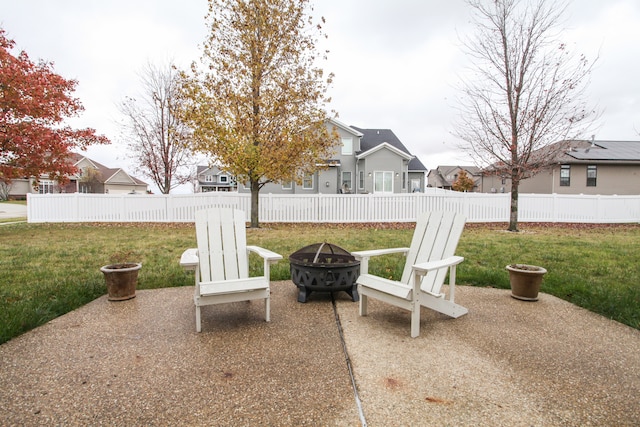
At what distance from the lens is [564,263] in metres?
6.22

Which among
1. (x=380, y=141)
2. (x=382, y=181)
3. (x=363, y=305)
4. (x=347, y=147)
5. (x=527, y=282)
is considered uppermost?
(x=380, y=141)

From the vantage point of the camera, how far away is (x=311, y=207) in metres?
14.1

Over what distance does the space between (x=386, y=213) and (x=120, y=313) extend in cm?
1143

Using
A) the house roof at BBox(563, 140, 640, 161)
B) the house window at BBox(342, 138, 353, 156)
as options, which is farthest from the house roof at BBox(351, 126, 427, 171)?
the house roof at BBox(563, 140, 640, 161)

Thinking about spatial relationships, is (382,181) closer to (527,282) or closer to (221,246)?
(527,282)

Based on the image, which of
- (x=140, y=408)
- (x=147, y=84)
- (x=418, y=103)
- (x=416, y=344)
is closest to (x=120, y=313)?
(x=140, y=408)

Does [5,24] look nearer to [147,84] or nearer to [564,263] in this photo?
[147,84]

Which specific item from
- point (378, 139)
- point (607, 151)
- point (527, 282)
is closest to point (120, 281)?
point (527, 282)

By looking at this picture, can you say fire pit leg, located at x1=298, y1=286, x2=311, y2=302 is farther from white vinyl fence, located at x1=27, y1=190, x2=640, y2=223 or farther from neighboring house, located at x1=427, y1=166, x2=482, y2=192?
neighboring house, located at x1=427, y1=166, x2=482, y2=192

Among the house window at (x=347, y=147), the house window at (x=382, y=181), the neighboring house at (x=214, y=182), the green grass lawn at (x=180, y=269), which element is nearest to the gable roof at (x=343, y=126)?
the house window at (x=347, y=147)

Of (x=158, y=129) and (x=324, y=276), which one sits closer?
(x=324, y=276)

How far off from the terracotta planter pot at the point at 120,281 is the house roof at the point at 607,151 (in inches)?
1011

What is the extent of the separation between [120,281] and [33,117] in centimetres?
919

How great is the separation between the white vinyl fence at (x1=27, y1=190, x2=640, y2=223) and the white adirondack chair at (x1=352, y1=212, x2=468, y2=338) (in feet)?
32.5
